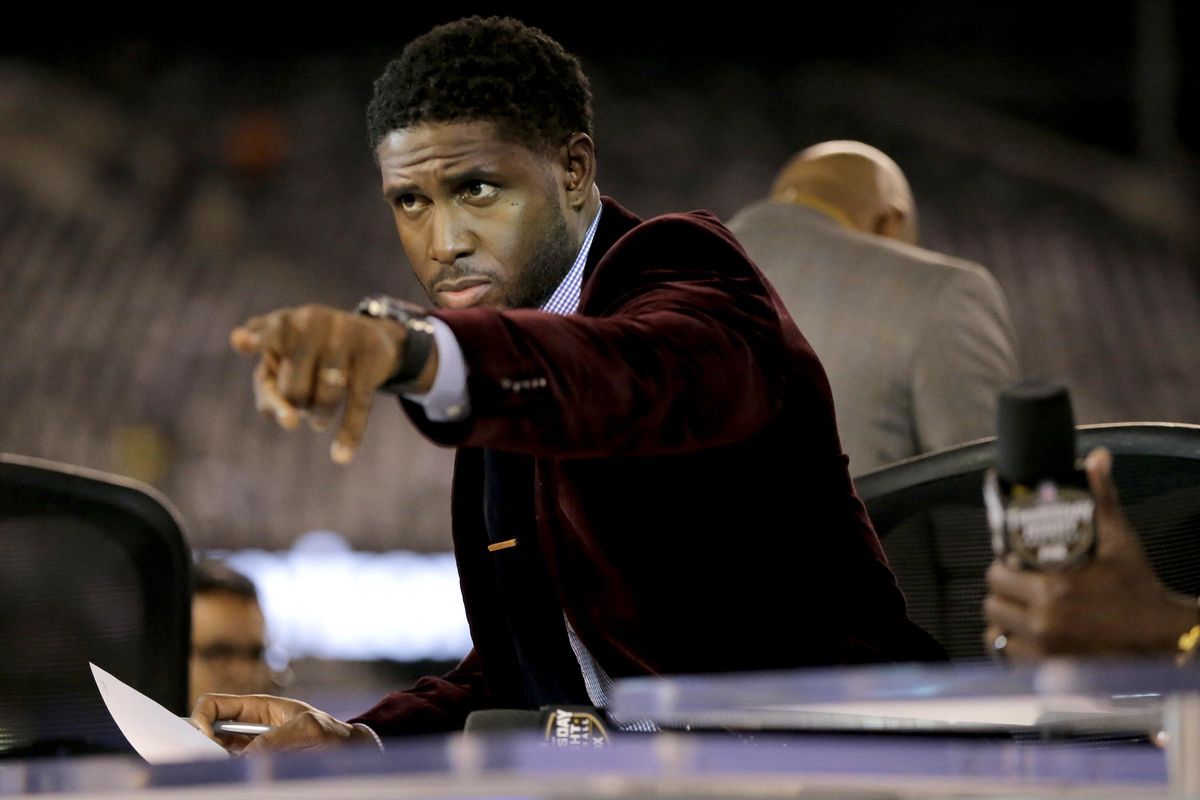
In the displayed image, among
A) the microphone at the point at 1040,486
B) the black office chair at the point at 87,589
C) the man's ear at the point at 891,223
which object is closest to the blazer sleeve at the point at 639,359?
the microphone at the point at 1040,486

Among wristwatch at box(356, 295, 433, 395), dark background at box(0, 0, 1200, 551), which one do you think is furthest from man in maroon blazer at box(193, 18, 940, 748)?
dark background at box(0, 0, 1200, 551)

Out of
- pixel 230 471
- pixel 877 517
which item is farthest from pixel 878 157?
pixel 230 471

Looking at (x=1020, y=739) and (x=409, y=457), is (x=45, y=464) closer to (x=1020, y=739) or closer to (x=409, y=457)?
(x=1020, y=739)

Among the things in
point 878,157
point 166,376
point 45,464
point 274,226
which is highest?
point 274,226

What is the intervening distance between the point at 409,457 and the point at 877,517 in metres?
5.26

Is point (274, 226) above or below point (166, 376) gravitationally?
above

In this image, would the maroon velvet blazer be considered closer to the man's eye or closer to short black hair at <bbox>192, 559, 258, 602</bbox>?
the man's eye

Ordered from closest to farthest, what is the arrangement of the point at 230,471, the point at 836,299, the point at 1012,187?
1. the point at 836,299
2. the point at 230,471
3. the point at 1012,187

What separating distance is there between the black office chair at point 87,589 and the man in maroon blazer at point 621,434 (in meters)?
0.47

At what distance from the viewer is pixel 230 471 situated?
6.29m

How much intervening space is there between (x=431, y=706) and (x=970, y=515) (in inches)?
21.2

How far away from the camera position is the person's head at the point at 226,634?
9.15 ft

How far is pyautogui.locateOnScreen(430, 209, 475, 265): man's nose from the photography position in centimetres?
130

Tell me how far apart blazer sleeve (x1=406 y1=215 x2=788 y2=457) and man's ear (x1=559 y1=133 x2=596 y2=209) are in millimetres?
152
